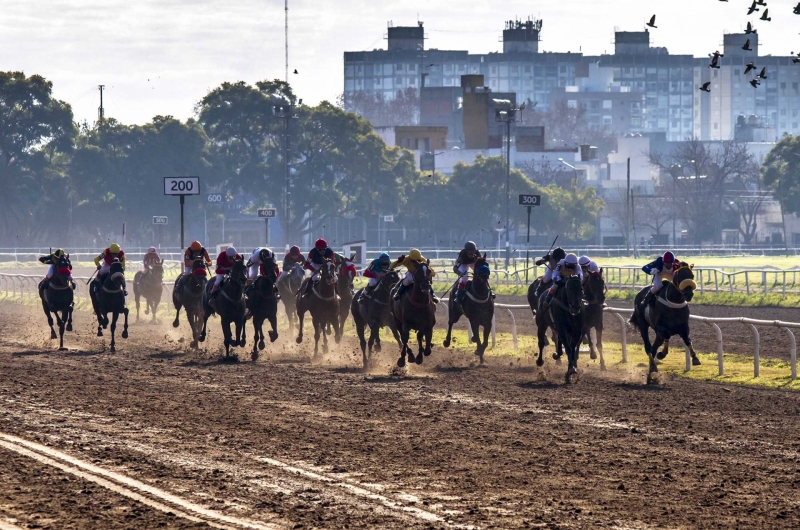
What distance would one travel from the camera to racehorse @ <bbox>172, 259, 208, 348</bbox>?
81.7ft

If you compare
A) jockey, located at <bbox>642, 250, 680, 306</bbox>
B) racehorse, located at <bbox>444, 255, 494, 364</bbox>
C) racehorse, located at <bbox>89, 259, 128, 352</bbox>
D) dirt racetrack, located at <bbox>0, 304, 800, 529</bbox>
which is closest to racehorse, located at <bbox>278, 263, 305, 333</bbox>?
racehorse, located at <bbox>89, 259, 128, 352</bbox>

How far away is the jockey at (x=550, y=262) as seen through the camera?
69.1 ft

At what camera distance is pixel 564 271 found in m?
19.4

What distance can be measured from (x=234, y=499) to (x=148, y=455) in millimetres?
2271

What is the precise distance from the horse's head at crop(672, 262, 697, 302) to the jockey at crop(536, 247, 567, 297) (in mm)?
2107

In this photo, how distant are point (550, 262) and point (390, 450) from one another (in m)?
9.16

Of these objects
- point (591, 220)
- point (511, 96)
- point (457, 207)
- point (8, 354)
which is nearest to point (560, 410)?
point (8, 354)

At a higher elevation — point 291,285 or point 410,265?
point 410,265

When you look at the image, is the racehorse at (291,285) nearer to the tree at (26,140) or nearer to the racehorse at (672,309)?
the racehorse at (672,309)

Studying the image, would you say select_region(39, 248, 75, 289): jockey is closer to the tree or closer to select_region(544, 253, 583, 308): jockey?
select_region(544, 253, 583, 308): jockey

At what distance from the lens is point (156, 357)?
2384 cm

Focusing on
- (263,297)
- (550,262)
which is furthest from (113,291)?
(550,262)

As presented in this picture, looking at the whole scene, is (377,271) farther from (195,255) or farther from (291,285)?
(291,285)

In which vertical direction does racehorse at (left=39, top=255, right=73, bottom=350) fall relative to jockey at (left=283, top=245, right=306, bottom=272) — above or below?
below
